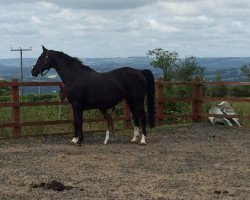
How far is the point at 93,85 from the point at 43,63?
1.16 meters

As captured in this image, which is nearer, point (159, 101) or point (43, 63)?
point (43, 63)

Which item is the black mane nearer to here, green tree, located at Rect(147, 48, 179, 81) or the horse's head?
the horse's head

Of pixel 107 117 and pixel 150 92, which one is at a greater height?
pixel 150 92

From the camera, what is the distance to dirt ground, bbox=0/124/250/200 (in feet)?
17.7

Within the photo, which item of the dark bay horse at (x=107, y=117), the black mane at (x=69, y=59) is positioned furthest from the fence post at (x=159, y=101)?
the black mane at (x=69, y=59)

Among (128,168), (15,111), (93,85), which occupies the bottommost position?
(128,168)

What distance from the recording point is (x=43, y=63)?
9461mm

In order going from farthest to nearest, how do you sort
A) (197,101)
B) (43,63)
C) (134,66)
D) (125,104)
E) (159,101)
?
(134,66) → (197,101) → (159,101) → (125,104) → (43,63)

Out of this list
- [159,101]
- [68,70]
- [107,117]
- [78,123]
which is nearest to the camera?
[78,123]

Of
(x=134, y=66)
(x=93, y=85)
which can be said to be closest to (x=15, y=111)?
(x=93, y=85)

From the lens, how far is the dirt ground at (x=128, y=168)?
541cm

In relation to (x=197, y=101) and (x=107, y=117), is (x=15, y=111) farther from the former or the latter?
(x=197, y=101)

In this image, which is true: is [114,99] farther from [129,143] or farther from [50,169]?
[50,169]

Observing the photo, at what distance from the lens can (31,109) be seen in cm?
1170
